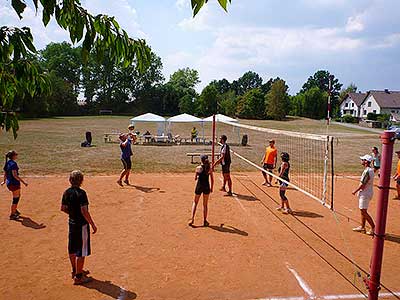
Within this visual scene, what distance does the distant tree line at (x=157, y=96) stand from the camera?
71.8 m

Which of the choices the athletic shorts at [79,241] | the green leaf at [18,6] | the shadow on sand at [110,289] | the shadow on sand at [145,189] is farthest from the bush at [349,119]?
the green leaf at [18,6]

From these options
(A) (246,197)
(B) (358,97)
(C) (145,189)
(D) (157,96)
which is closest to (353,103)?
(B) (358,97)

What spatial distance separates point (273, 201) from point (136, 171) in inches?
293

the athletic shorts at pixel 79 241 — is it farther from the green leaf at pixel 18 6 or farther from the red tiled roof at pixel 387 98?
the red tiled roof at pixel 387 98

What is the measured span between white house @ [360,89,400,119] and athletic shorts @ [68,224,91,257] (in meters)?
76.5

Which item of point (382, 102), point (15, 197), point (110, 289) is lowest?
point (110, 289)

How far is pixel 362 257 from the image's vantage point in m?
7.28

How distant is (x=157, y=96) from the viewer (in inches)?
3536

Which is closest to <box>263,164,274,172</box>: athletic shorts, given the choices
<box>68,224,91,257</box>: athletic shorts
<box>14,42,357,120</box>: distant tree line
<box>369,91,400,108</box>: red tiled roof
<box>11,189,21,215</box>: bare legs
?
<box>11,189,21,215</box>: bare legs

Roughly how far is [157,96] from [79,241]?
85.9m

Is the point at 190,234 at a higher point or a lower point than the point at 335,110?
lower

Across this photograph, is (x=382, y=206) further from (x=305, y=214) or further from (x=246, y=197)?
(x=246, y=197)

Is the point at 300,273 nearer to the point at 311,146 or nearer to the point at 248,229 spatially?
the point at 248,229

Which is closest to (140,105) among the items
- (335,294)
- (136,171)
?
(136,171)
